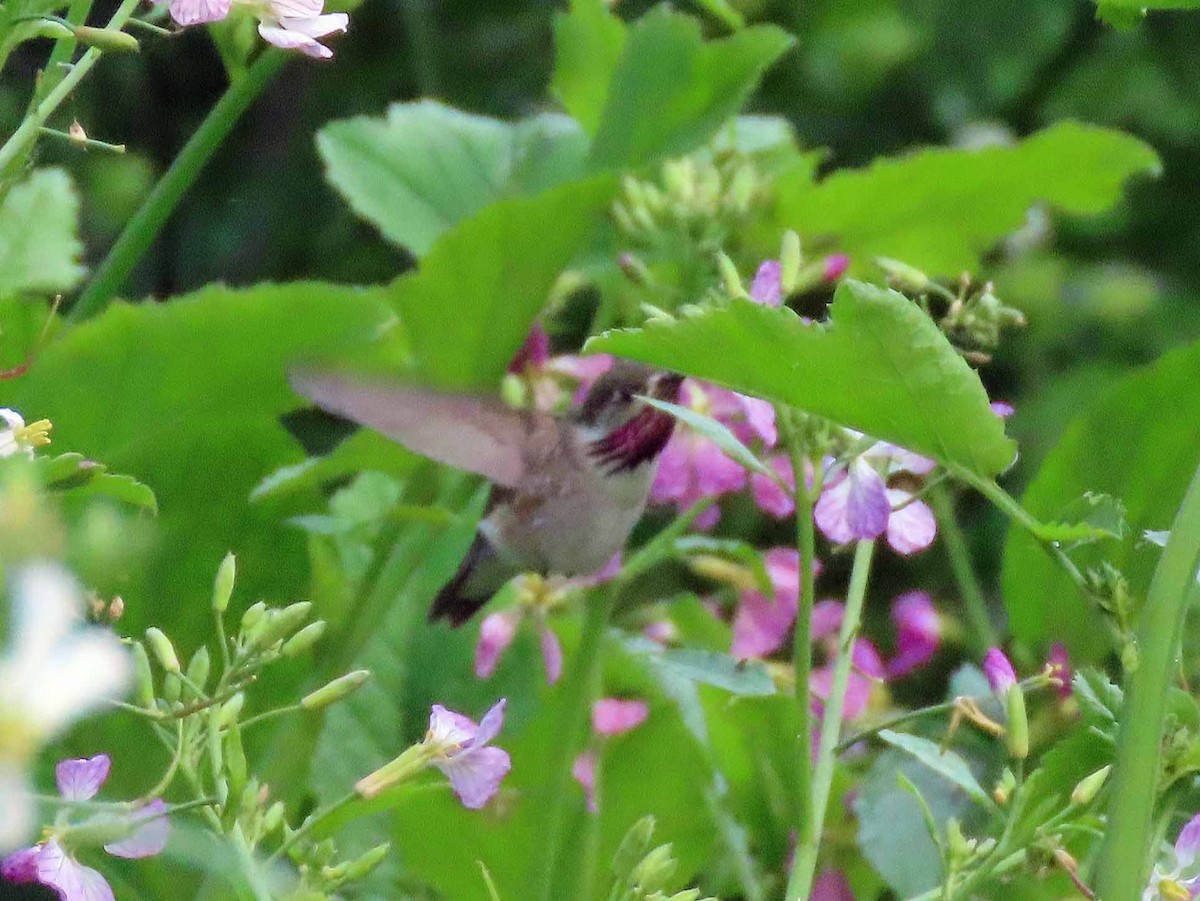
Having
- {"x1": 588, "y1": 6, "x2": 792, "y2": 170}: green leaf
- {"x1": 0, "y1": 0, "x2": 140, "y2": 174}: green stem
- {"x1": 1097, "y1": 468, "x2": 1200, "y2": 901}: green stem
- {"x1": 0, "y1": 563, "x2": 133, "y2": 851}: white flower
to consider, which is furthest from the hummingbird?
{"x1": 0, "y1": 563, "x2": 133, "y2": 851}: white flower

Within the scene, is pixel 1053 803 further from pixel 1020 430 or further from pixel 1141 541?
pixel 1020 430

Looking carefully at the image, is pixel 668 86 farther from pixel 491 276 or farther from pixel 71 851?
pixel 71 851

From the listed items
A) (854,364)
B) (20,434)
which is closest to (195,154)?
(20,434)

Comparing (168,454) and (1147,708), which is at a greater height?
(1147,708)

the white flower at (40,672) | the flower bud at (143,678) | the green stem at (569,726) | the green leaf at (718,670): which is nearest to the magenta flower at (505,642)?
the green stem at (569,726)

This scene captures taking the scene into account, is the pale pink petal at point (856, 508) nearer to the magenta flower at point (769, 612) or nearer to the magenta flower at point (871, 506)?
the magenta flower at point (871, 506)

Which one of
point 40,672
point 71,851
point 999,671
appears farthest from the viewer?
point 999,671

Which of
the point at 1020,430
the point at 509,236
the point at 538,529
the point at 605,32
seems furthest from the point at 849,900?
the point at 1020,430
